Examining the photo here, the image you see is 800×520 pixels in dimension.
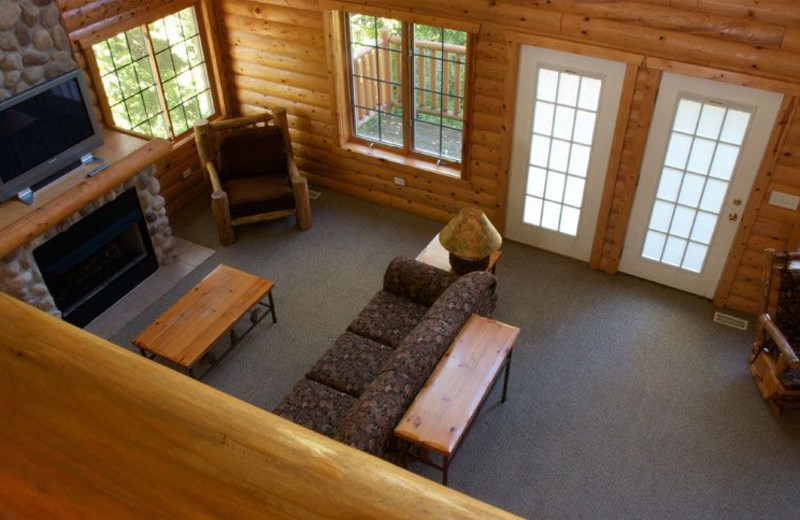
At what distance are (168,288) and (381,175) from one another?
7.46 feet

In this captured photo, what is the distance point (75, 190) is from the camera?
15.9 feet

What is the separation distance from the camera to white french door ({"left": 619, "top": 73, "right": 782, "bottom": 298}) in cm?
469

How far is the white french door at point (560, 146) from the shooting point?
16.8 feet

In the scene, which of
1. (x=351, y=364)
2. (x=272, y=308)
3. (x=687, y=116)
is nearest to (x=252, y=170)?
(x=272, y=308)

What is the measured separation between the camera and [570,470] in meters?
4.29

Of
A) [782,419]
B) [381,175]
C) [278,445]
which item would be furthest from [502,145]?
[278,445]

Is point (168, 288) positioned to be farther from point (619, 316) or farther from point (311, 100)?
point (619, 316)

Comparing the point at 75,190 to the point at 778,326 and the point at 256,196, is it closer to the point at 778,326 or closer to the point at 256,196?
the point at 256,196

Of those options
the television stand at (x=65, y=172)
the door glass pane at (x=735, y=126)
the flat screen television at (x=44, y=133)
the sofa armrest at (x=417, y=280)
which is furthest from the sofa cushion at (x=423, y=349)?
the flat screen television at (x=44, y=133)

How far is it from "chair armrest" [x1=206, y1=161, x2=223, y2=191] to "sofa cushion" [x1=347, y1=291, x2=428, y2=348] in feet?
6.93

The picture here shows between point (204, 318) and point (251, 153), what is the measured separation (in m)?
2.14

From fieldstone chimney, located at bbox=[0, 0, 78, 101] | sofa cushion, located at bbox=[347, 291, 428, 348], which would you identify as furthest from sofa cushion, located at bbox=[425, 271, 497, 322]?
fieldstone chimney, located at bbox=[0, 0, 78, 101]

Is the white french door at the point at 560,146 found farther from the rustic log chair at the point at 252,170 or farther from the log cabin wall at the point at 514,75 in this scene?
the rustic log chair at the point at 252,170

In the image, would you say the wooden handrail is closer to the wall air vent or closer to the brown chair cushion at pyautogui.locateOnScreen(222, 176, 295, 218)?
the wall air vent
